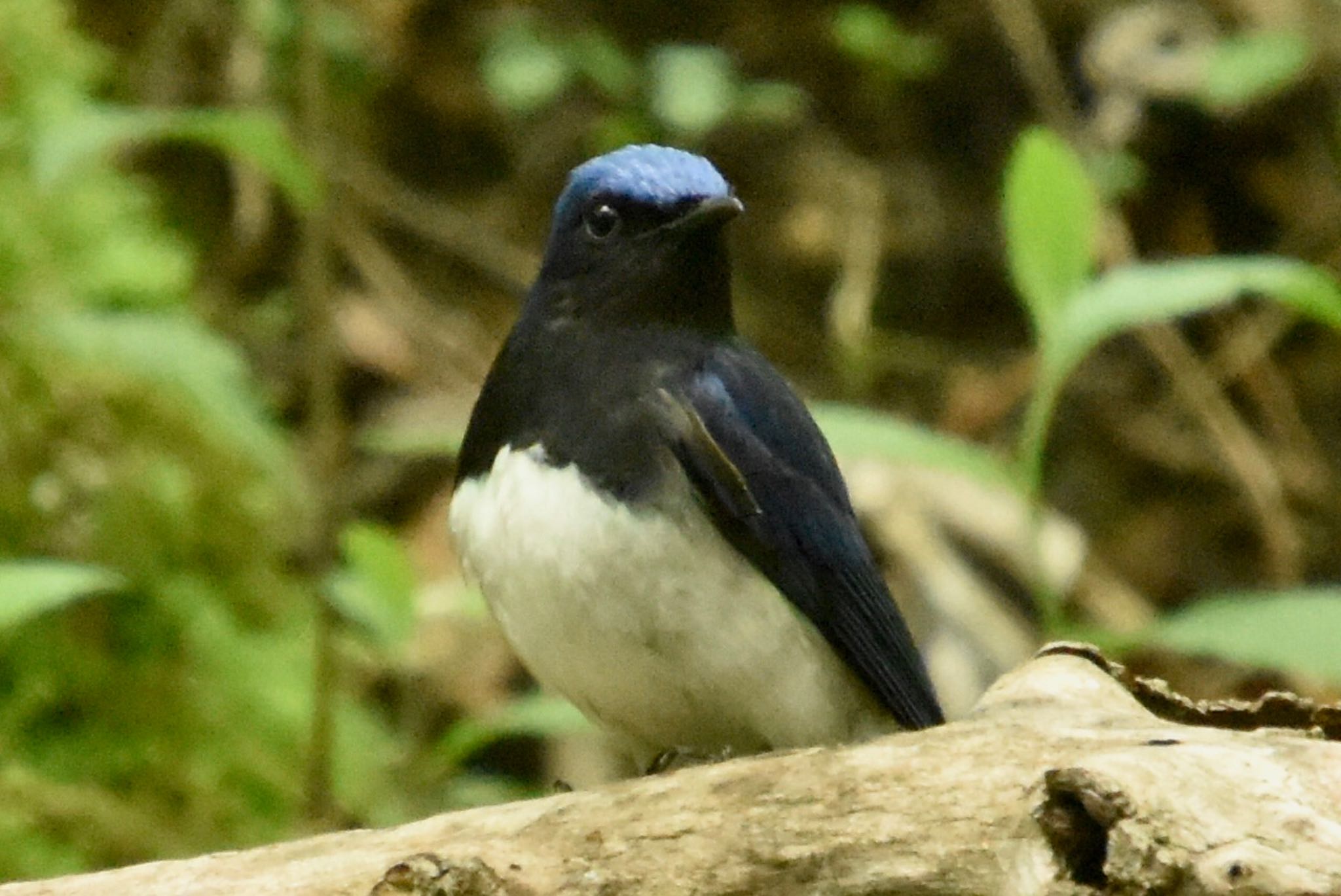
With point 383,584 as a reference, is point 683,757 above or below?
below

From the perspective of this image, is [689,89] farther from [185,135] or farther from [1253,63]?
[185,135]

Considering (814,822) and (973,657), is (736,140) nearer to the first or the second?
(973,657)

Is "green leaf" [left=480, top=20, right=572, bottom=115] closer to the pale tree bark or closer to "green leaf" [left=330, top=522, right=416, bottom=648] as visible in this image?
"green leaf" [left=330, top=522, right=416, bottom=648]

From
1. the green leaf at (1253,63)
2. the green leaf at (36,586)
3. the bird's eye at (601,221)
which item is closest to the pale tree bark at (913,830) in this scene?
the green leaf at (36,586)

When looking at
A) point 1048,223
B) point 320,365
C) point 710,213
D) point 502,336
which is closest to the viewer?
point 710,213

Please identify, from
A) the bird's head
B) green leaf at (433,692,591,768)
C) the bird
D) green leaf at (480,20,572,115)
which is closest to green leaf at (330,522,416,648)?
green leaf at (433,692,591,768)

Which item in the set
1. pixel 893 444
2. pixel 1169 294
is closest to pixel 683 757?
Result: pixel 893 444
